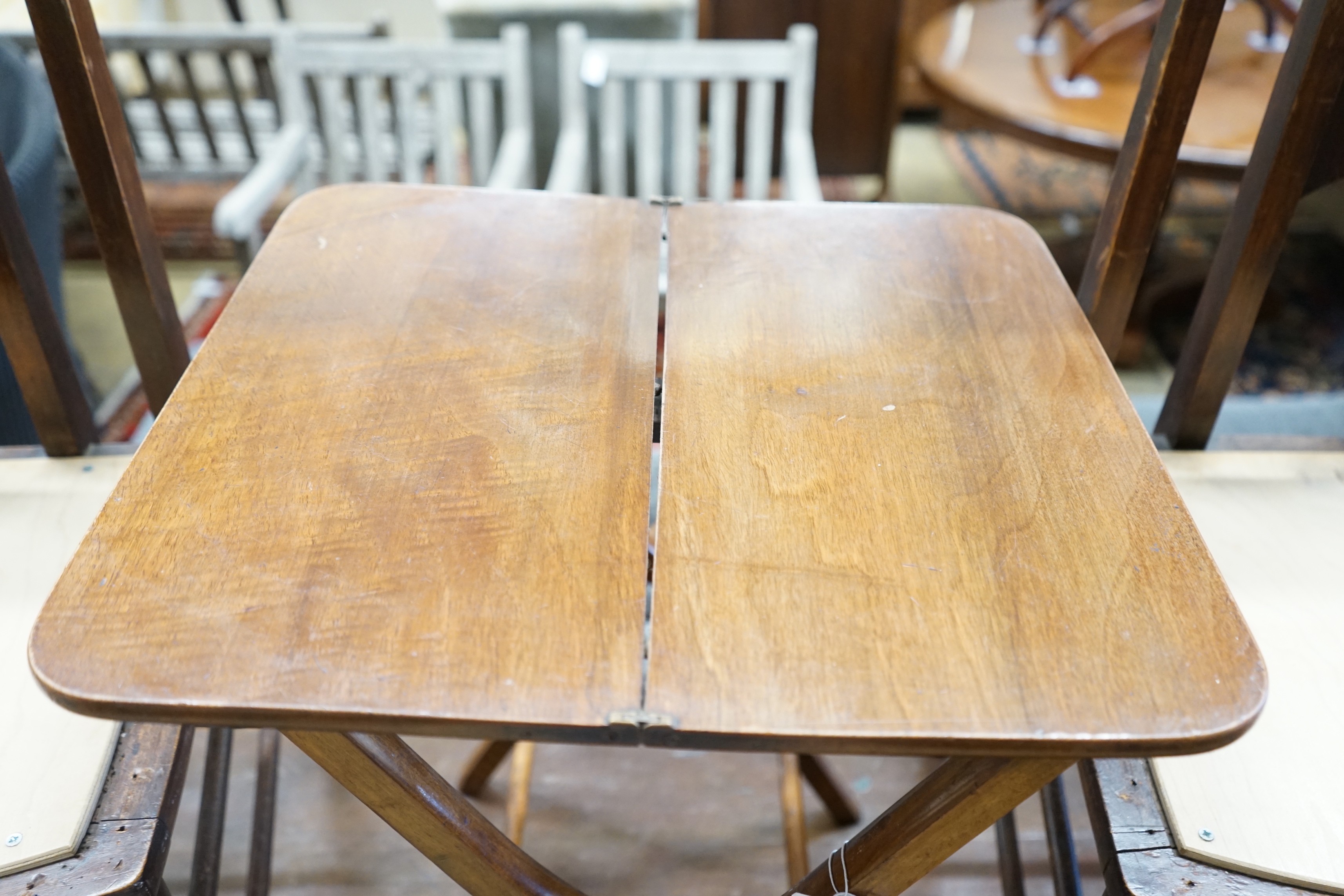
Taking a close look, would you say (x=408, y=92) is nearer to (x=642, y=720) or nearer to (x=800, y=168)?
(x=800, y=168)

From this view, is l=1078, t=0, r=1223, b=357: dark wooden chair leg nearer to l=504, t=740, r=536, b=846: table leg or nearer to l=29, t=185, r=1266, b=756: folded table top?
l=29, t=185, r=1266, b=756: folded table top

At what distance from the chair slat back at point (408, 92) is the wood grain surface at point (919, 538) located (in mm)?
1386

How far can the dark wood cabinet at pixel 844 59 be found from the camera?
3.11 meters

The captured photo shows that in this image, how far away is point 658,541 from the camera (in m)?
0.67

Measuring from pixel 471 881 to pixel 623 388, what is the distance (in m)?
0.45

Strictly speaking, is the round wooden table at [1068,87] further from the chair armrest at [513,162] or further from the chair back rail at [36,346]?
the chair back rail at [36,346]

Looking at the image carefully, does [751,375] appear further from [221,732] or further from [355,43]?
[355,43]

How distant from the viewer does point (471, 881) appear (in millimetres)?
827

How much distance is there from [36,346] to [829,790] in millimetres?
1155

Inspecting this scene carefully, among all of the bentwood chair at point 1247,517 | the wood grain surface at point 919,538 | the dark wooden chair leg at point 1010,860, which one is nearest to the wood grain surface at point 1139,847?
the bentwood chair at point 1247,517

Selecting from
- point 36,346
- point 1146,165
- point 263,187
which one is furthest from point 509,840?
point 263,187

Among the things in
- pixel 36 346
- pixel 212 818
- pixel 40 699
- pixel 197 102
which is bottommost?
pixel 212 818

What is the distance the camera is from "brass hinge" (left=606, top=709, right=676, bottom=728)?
21.9 inches

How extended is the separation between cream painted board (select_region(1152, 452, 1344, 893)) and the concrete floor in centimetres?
58
